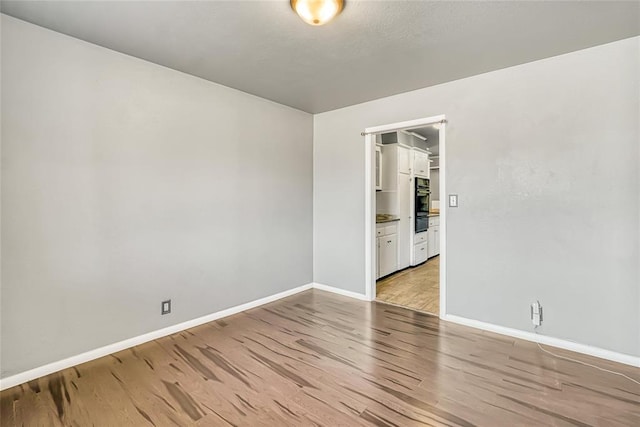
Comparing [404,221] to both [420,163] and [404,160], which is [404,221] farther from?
[420,163]

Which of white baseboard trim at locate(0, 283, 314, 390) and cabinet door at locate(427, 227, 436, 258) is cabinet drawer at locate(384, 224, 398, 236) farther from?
white baseboard trim at locate(0, 283, 314, 390)

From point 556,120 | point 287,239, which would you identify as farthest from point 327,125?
point 556,120

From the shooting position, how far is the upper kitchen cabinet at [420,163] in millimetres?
5668

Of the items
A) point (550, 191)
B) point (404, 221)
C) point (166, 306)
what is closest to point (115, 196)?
point (166, 306)

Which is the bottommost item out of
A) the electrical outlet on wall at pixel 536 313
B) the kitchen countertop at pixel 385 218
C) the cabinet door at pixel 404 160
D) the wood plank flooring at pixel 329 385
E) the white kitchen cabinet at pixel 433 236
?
the wood plank flooring at pixel 329 385

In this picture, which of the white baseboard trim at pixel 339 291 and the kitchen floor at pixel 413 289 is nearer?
the kitchen floor at pixel 413 289

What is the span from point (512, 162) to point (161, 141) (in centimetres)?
321

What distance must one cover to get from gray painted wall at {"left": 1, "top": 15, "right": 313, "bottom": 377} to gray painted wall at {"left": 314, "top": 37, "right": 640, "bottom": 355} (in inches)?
84.1

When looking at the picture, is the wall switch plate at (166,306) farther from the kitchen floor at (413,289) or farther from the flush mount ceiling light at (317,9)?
the flush mount ceiling light at (317,9)

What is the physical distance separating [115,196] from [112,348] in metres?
1.24

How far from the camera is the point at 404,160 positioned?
532 centimetres

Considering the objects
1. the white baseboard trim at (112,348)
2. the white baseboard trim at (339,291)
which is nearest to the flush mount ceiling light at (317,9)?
the white baseboard trim at (112,348)

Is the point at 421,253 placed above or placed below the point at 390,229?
below

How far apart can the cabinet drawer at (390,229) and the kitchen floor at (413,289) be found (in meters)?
0.72
